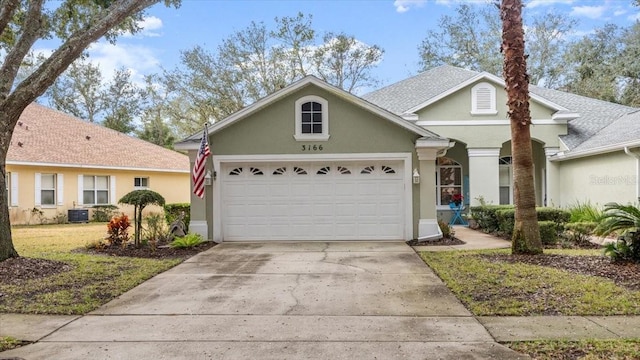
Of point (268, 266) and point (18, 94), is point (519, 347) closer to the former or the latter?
point (268, 266)

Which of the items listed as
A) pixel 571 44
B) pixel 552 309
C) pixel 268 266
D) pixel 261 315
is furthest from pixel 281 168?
pixel 571 44

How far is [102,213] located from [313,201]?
13344 millimetres

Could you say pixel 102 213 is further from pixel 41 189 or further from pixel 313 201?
pixel 313 201

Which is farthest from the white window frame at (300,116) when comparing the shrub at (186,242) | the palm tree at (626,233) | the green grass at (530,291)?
the palm tree at (626,233)

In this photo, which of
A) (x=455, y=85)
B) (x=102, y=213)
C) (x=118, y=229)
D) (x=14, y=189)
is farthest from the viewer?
(x=102, y=213)

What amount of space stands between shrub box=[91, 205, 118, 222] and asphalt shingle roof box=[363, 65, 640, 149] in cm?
1313

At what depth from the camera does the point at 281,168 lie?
12.9 meters

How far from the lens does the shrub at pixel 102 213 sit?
70.8 ft

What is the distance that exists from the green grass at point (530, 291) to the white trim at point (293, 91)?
4638mm

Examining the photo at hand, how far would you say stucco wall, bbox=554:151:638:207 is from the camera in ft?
43.4

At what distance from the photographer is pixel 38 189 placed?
19.9 m

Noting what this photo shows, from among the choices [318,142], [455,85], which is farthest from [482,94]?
[318,142]

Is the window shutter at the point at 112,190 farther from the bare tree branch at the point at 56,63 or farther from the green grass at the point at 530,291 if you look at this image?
the green grass at the point at 530,291

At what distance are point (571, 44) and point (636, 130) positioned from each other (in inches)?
862
